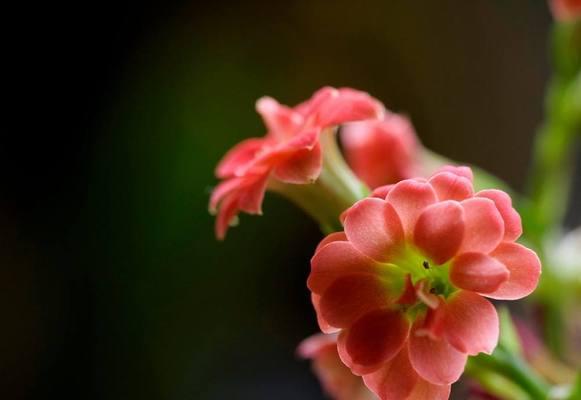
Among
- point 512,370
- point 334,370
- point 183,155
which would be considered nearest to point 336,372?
point 334,370

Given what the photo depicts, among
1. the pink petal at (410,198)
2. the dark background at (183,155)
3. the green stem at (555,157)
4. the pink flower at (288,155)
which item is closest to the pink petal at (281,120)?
the pink flower at (288,155)

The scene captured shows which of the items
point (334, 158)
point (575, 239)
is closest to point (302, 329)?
point (575, 239)

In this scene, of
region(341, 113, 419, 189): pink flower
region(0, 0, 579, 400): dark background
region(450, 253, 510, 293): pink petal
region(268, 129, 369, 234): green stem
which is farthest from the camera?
region(0, 0, 579, 400): dark background

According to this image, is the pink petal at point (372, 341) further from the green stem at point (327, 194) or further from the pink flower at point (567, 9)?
the pink flower at point (567, 9)

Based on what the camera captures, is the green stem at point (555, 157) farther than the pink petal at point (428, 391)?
Yes

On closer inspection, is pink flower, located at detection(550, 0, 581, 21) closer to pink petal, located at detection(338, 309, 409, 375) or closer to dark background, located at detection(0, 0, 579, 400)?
pink petal, located at detection(338, 309, 409, 375)

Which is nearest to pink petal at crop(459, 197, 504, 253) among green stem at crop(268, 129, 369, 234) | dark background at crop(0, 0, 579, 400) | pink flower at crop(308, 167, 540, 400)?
pink flower at crop(308, 167, 540, 400)

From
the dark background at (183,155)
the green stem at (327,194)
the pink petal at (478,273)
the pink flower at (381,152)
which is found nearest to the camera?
the pink petal at (478,273)

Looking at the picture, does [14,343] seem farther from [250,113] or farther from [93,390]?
[250,113]
